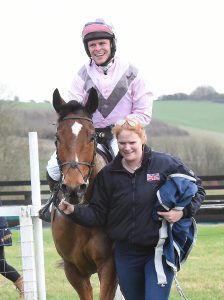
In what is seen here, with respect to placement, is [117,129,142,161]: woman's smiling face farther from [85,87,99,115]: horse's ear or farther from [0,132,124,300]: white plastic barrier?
[0,132,124,300]: white plastic barrier

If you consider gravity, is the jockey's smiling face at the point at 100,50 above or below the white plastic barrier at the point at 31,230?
above

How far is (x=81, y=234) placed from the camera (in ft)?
18.1

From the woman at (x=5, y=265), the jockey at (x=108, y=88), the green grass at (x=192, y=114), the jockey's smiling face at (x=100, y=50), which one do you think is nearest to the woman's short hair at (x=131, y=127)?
the jockey at (x=108, y=88)

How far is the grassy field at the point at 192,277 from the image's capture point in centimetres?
880

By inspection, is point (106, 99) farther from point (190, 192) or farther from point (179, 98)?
point (179, 98)

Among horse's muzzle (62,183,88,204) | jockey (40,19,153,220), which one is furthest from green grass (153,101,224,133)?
horse's muzzle (62,183,88,204)

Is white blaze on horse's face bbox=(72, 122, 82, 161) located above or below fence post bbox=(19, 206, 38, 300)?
above

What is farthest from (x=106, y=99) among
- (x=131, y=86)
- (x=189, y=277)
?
(x=189, y=277)

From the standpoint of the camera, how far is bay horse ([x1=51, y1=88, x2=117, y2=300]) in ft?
15.9

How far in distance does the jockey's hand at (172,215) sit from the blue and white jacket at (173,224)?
1.0 inches

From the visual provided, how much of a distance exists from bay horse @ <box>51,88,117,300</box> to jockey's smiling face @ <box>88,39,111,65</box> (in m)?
0.55

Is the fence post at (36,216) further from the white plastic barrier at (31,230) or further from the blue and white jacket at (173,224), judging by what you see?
the blue and white jacket at (173,224)

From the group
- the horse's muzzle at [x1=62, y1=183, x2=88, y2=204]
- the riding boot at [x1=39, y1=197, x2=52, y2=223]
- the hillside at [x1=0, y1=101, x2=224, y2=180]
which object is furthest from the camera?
the hillside at [x1=0, y1=101, x2=224, y2=180]

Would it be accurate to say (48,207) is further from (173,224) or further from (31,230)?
(173,224)
